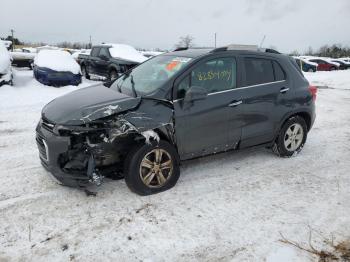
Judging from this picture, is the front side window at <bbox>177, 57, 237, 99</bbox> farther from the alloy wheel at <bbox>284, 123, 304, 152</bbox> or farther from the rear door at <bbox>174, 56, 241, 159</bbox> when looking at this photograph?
the alloy wheel at <bbox>284, 123, 304, 152</bbox>

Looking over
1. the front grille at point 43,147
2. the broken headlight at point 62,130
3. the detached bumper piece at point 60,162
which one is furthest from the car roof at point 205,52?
the front grille at point 43,147

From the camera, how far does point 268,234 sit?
3.46 meters

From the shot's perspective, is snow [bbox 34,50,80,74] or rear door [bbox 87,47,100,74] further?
rear door [bbox 87,47,100,74]

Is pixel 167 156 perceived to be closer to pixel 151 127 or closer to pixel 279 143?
pixel 151 127

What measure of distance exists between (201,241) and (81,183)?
1.49m

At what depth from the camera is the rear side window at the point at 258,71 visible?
16.4ft

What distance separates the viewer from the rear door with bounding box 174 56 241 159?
14.2 ft

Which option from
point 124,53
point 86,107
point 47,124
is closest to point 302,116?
point 86,107

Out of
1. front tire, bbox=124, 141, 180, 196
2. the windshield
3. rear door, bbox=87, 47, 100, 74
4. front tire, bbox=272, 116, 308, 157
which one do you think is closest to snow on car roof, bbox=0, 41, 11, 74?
rear door, bbox=87, 47, 100, 74

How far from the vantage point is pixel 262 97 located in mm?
5059

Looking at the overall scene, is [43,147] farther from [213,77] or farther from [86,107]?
[213,77]

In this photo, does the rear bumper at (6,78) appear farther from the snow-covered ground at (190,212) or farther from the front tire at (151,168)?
the front tire at (151,168)

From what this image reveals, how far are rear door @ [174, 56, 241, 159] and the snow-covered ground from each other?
1.64 feet

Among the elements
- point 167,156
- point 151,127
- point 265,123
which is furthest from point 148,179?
point 265,123
